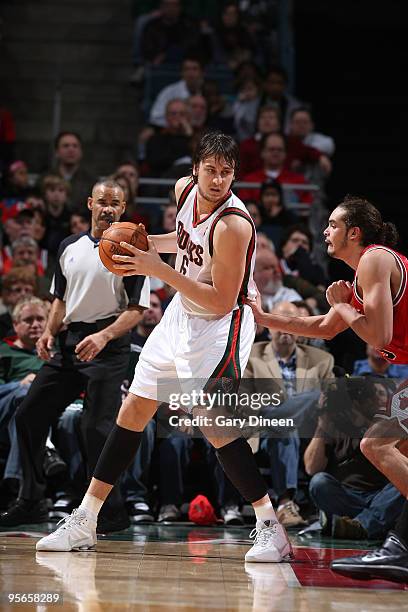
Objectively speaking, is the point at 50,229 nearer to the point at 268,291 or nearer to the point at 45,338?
the point at 268,291

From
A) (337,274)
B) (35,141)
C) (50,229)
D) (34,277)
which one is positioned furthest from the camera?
(35,141)

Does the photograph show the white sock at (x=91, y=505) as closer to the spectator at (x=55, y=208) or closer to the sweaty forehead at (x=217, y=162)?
the sweaty forehead at (x=217, y=162)

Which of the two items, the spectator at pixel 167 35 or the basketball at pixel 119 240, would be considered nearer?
the basketball at pixel 119 240

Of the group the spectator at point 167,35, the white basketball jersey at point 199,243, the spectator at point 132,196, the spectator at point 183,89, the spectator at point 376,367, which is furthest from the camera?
the spectator at point 167,35

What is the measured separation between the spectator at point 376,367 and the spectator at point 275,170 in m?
3.44

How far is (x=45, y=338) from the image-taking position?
5.44m

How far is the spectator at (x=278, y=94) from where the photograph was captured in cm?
1120

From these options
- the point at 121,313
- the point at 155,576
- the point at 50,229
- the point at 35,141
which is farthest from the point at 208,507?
the point at 35,141

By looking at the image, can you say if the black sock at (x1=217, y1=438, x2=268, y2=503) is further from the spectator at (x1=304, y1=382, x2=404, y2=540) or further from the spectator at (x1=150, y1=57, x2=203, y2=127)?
the spectator at (x1=150, y1=57, x2=203, y2=127)

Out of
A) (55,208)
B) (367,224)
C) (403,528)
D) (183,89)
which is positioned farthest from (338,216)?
(183,89)

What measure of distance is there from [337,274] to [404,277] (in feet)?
18.2

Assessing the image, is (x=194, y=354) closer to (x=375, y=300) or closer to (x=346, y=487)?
(x=375, y=300)

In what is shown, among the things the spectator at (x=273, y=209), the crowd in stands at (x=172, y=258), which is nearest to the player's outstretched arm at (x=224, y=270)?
the crowd in stands at (x=172, y=258)

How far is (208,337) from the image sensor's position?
450 centimetres
